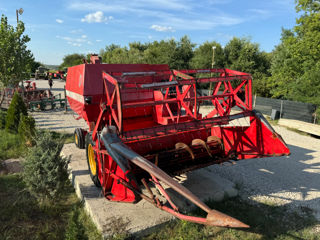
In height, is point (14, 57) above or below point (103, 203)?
above

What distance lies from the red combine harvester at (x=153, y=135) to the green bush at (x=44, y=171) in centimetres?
63

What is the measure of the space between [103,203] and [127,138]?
49.0 inches

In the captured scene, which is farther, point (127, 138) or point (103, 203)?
point (103, 203)

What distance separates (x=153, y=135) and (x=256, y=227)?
2078mm

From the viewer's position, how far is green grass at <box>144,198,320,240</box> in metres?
3.39

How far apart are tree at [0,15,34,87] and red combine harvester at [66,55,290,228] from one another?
399 centimetres

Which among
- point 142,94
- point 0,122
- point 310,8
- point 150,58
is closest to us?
point 142,94

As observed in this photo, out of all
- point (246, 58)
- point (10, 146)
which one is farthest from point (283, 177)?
point (246, 58)

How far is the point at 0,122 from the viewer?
335 inches

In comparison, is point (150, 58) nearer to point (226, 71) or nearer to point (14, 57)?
point (14, 57)

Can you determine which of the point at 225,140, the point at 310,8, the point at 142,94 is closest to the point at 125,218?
the point at 225,140

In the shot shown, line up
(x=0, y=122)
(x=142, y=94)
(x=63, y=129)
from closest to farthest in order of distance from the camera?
(x=142, y=94)
(x=0, y=122)
(x=63, y=129)

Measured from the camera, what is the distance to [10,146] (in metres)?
6.90

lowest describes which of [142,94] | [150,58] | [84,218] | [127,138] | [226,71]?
[84,218]
